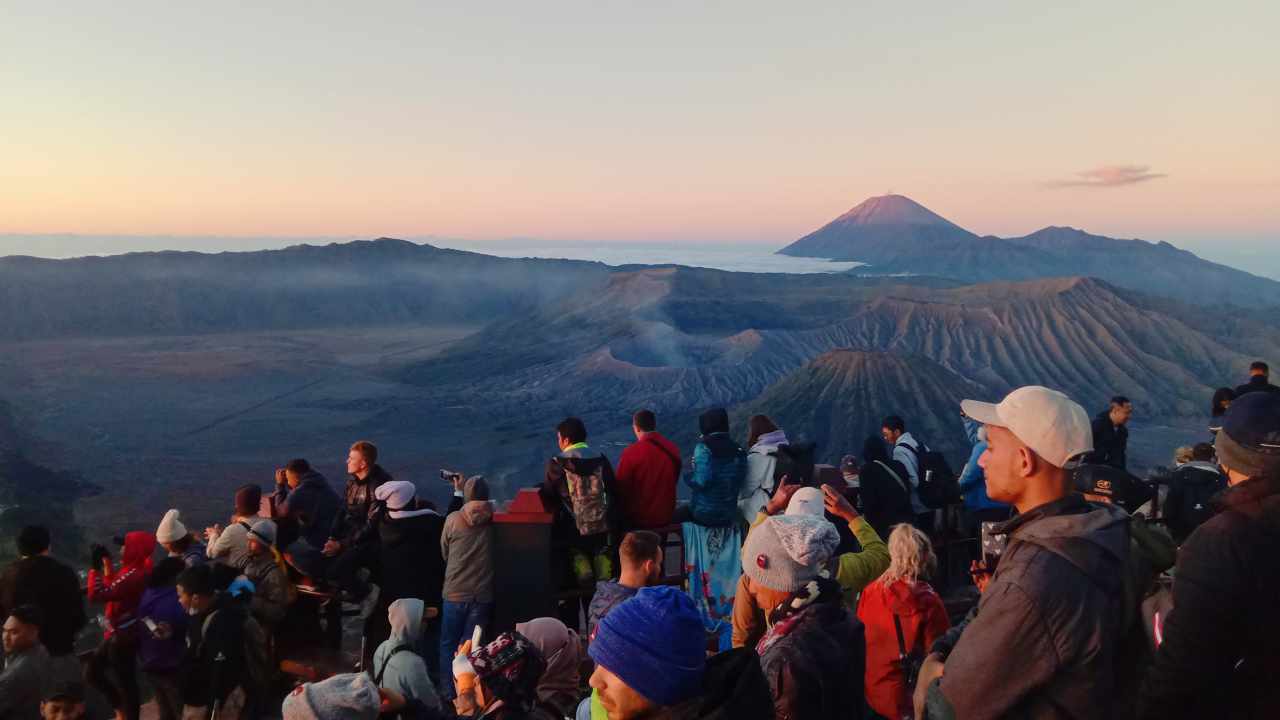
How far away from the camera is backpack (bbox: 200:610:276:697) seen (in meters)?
4.93

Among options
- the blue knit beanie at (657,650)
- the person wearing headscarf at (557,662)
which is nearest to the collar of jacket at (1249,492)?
the blue knit beanie at (657,650)

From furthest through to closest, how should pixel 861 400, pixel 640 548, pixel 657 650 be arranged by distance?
pixel 861 400, pixel 640 548, pixel 657 650

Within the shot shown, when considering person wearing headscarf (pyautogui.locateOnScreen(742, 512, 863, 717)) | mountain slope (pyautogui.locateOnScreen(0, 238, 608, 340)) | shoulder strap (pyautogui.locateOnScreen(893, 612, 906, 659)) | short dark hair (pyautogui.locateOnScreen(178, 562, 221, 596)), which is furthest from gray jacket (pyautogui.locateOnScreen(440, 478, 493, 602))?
mountain slope (pyautogui.locateOnScreen(0, 238, 608, 340))

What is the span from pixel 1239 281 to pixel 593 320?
2486 inches

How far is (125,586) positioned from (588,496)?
288 cm

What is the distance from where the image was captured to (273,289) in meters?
103

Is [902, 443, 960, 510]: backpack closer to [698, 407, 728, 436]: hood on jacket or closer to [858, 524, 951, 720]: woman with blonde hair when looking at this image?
[698, 407, 728, 436]: hood on jacket

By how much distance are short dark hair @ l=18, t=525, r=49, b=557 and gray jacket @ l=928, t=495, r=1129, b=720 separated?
17.5ft

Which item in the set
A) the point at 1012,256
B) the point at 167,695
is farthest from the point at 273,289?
the point at 167,695

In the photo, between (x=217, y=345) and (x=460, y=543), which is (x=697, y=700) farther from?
(x=217, y=345)

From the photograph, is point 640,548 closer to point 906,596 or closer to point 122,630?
point 906,596

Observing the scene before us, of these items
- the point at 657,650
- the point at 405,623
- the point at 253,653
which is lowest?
the point at 253,653

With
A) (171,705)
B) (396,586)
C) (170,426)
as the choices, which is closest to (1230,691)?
(396,586)

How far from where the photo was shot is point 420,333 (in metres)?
92.2
